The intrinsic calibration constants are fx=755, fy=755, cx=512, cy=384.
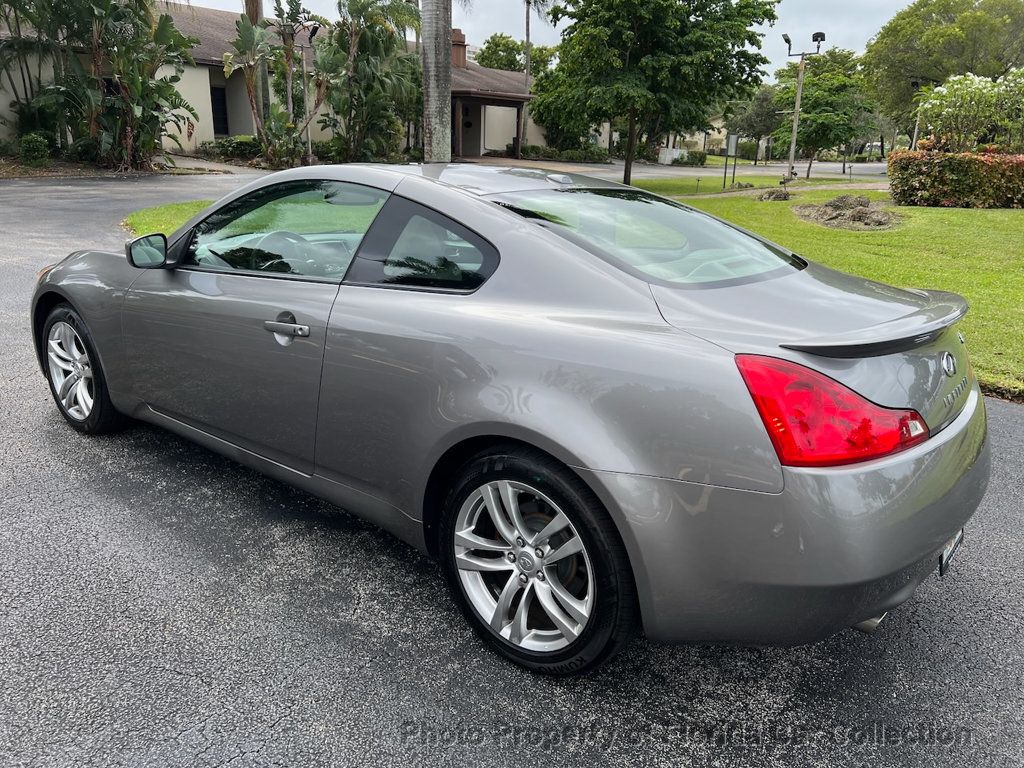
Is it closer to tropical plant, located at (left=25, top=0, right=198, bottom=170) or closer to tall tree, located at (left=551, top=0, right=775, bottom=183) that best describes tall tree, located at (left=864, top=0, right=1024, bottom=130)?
tall tree, located at (left=551, top=0, right=775, bottom=183)

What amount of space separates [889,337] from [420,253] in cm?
150

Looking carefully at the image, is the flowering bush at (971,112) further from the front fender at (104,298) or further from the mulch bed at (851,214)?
the front fender at (104,298)

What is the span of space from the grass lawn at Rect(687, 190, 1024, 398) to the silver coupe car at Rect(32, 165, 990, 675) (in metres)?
4.00

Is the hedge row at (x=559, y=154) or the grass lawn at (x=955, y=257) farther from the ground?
the hedge row at (x=559, y=154)

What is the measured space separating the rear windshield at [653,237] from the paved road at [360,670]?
1253 millimetres

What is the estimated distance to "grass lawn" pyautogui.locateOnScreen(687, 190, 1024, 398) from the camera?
6.29 m

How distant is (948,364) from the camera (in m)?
2.25

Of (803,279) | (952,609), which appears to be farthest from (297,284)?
(952,609)

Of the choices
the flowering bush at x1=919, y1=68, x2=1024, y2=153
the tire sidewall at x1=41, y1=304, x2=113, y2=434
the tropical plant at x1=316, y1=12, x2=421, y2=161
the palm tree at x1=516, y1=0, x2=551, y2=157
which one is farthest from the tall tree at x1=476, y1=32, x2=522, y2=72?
the tire sidewall at x1=41, y1=304, x2=113, y2=434

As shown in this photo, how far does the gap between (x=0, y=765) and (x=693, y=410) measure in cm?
200

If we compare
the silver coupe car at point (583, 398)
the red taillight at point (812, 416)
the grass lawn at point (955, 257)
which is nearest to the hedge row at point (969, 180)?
the grass lawn at point (955, 257)

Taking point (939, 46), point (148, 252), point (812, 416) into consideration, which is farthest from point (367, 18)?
point (939, 46)

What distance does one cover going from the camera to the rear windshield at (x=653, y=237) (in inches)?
96.4

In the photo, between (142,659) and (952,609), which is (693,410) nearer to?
(952,609)
